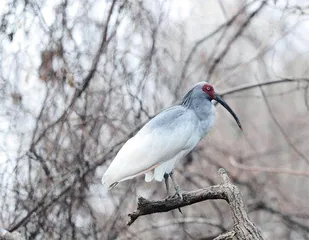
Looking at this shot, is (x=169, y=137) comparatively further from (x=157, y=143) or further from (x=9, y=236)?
(x=9, y=236)

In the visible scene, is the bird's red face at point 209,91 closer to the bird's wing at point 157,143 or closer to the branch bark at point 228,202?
the bird's wing at point 157,143

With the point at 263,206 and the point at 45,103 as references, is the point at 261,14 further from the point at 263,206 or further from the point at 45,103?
the point at 45,103

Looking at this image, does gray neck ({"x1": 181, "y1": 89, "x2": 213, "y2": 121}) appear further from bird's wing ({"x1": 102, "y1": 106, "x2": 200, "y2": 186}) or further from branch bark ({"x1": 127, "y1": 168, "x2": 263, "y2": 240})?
branch bark ({"x1": 127, "y1": 168, "x2": 263, "y2": 240})

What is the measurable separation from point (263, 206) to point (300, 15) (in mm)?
1557

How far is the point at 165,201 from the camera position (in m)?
3.08

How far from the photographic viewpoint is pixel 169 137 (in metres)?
3.38

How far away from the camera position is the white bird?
3.30m

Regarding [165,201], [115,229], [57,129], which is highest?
[57,129]

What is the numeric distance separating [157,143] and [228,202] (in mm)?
529

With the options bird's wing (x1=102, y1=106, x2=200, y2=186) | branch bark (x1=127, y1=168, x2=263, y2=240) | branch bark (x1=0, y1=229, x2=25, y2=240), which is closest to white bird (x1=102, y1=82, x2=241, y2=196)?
bird's wing (x1=102, y1=106, x2=200, y2=186)

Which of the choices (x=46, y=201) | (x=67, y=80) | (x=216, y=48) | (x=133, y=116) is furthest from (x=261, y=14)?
(x=46, y=201)

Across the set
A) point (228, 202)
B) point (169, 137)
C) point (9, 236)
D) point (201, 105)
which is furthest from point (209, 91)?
point (9, 236)

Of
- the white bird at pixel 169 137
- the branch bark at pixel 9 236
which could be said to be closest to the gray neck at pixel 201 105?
the white bird at pixel 169 137

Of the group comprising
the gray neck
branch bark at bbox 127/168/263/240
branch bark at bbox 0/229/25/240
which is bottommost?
branch bark at bbox 127/168/263/240
